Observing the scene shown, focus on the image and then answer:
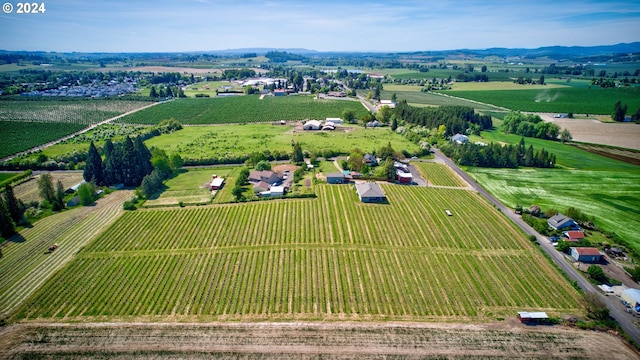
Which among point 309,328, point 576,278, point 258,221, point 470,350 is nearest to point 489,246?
point 576,278

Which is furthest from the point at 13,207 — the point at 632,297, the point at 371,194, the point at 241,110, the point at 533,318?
the point at 241,110

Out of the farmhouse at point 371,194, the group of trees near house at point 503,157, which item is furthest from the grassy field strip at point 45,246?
the group of trees near house at point 503,157

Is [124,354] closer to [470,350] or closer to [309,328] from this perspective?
[309,328]

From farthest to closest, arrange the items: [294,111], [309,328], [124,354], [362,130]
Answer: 1. [294,111]
2. [362,130]
3. [309,328]
4. [124,354]

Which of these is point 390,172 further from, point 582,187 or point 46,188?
point 46,188

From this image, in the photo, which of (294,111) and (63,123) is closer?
(63,123)
